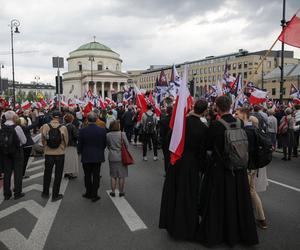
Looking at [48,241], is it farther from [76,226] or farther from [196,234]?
[196,234]

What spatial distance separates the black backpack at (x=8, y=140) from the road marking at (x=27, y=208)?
109 centimetres

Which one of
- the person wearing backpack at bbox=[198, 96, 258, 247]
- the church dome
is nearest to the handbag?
the person wearing backpack at bbox=[198, 96, 258, 247]

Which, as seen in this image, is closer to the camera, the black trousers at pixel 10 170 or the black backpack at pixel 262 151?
the black backpack at pixel 262 151

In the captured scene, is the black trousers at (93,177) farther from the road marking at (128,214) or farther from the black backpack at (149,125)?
the black backpack at (149,125)

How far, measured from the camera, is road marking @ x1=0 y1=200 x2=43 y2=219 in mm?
5633

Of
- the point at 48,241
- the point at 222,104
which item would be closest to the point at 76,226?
the point at 48,241

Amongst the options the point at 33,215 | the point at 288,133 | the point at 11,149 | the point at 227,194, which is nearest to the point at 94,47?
the point at 288,133

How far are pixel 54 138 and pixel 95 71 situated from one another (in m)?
97.6

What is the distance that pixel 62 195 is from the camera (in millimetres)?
6688

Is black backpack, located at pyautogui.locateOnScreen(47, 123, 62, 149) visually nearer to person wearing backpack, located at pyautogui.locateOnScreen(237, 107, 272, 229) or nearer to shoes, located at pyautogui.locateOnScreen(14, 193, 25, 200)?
shoes, located at pyautogui.locateOnScreen(14, 193, 25, 200)

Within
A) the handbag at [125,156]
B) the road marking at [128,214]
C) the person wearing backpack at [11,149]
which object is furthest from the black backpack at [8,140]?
the road marking at [128,214]

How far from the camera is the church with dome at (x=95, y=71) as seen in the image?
102 m

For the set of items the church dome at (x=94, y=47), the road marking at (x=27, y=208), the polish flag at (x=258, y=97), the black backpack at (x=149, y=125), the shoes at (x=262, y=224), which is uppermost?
the church dome at (x=94, y=47)

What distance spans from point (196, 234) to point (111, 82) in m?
102
